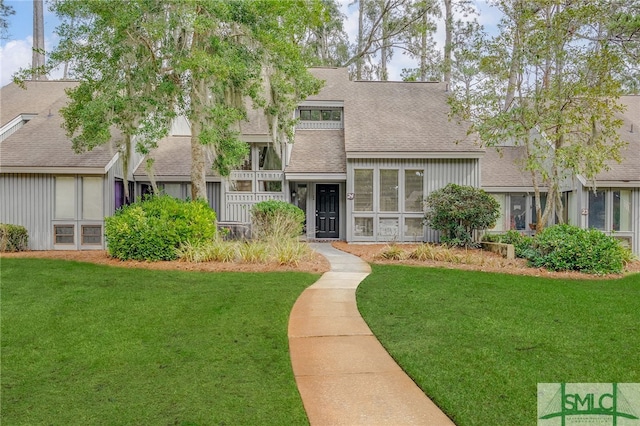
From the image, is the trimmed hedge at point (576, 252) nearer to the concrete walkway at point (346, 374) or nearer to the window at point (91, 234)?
the concrete walkway at point (346, 374)

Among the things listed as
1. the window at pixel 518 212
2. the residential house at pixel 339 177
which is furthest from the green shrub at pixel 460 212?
the window at pixel 518 212

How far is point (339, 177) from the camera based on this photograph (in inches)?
587

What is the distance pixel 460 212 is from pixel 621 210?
6122 mm

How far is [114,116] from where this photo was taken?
10.7m

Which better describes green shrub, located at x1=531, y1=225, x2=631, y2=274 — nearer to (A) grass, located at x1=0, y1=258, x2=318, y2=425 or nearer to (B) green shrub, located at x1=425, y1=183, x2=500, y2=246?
(B) green shrub, located at x1=425, y1=183, x2=500, y2=246

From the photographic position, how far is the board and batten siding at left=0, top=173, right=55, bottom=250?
1370 centimetres

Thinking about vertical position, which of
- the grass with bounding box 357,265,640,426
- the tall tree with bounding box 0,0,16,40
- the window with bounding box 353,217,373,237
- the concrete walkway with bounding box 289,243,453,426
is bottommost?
the concrete walkway with bounding box 289,243,453,426

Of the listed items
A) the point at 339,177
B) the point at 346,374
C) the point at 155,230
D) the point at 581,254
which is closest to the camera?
the point at 346,374

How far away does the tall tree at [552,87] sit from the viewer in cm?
1140

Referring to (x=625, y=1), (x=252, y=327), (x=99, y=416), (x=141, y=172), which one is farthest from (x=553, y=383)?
(x=625, y=1)

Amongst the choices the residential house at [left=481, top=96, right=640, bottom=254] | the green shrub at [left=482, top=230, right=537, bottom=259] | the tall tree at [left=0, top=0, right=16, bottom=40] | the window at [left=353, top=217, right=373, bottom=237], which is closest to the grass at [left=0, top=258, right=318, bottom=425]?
the green shrub at [left=482, top=230, right=537, bottom=259]

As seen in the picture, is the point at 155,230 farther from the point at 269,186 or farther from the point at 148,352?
the point at 269,186

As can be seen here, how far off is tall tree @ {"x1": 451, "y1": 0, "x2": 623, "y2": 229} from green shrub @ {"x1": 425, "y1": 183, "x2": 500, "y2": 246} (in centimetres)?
150

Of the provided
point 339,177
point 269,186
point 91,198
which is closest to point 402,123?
point 339,177
